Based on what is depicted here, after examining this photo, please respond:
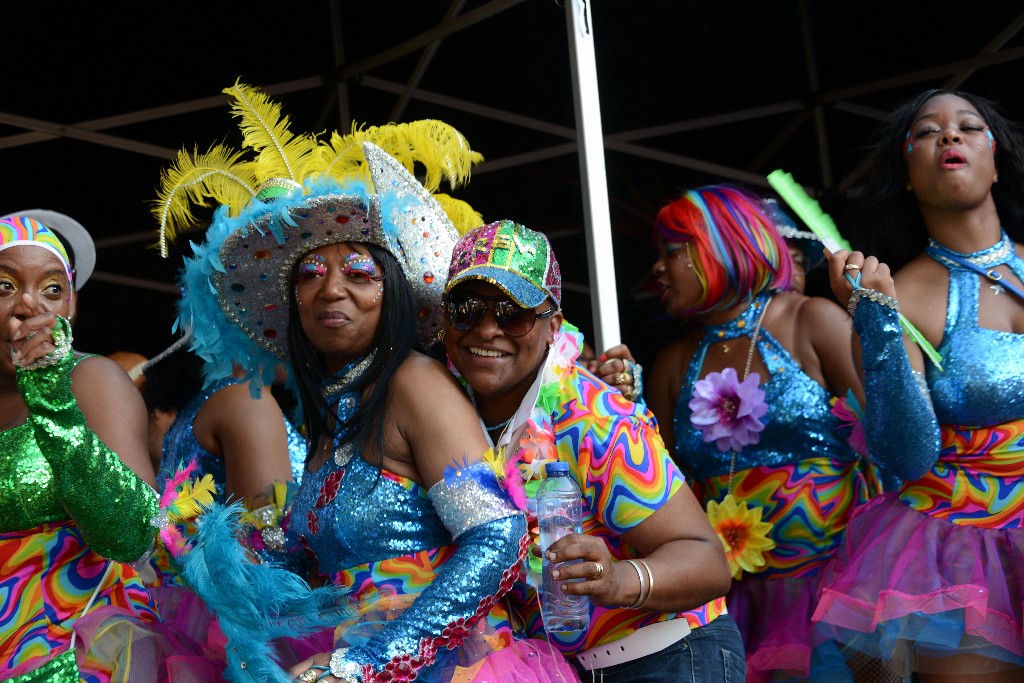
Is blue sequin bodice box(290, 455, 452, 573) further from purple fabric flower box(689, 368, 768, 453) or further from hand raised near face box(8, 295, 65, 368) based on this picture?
purple fabric flower box(689, 368, 768, 453)

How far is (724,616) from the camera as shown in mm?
2730

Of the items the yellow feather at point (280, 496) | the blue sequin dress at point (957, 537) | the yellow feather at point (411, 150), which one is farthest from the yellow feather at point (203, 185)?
the blue sequin dress at point (957, 537)

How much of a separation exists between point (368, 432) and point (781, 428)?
174 cm

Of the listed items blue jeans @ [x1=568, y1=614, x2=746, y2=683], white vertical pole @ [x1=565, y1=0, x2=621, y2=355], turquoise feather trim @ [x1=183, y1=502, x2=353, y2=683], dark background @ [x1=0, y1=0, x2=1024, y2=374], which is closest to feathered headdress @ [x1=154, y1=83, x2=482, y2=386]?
white vertical pole @ [x1=565, y1=0, x2=621, y2=355]

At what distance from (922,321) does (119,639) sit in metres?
2.35

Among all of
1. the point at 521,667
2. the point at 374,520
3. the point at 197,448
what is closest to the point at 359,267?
the point at 374,520

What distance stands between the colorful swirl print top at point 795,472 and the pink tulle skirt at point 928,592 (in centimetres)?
46

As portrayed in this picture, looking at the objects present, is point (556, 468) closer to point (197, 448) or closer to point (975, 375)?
point (975, 375)

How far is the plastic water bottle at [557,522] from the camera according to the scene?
2.38 m

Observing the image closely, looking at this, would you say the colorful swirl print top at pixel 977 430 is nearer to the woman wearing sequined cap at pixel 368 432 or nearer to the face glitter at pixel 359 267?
the woman wearing sequined cap at pixel 368 432

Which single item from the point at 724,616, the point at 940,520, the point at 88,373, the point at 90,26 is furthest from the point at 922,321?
the point at 90,26

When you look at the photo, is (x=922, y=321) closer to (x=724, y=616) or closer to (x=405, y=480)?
(x=724, y=616)

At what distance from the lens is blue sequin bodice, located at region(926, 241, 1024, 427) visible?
3086mm

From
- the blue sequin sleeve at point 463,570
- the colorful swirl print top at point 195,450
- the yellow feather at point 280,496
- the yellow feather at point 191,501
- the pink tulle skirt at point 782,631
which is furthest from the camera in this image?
the colorful swirl print top at point 195,450
